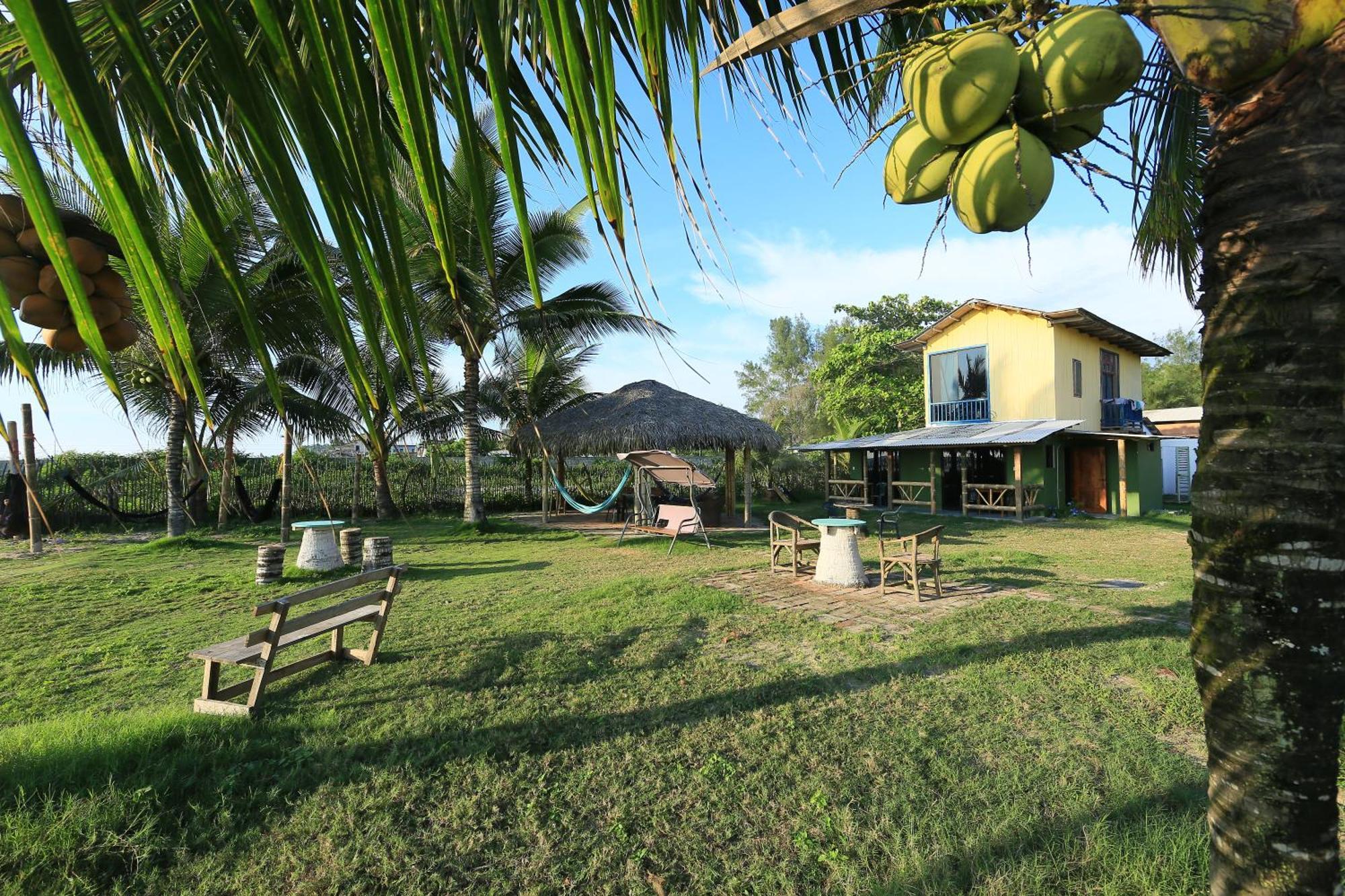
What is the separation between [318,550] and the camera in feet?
26.3

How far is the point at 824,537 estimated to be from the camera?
23.3ft

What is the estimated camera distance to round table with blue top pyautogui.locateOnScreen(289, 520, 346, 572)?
26.0ft

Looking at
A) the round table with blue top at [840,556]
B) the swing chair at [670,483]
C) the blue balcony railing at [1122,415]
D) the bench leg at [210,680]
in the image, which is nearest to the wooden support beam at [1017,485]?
the blue balcony railing at [1122,415]

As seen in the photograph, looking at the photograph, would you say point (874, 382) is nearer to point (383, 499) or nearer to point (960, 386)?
point (960, 386)

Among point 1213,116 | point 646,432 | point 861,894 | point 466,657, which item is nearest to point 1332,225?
point 1213,116

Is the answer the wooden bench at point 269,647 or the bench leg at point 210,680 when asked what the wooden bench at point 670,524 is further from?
the bench leg at point 210,680

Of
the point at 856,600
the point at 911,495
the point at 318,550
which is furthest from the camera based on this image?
the point at 911,495

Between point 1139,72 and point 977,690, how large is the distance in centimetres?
384

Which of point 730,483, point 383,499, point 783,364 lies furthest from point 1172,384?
point 383,499

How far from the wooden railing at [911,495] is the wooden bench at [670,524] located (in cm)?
801

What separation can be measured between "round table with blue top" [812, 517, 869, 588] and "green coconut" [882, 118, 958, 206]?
5.92 m

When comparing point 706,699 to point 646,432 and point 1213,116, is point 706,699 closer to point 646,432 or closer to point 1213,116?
Result: point 1213,116

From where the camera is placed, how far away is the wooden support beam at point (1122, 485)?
15.1m

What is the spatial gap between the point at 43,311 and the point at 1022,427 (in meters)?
17.7
